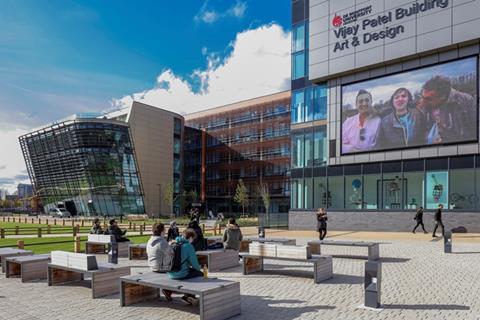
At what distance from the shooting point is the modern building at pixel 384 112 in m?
30.9

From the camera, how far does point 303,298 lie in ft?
32.0

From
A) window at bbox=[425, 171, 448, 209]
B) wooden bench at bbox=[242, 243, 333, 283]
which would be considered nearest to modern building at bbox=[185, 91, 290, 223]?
window at bbox=[425, 171, 448, 209]

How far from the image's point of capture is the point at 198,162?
9225 centimetres

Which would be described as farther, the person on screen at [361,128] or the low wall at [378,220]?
the person on screen at [361,128]

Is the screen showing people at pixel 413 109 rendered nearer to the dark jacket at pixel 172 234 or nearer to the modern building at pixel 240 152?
the dark jacket at pixel 172 234

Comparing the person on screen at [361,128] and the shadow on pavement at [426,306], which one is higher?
the person on screen at [361,128]

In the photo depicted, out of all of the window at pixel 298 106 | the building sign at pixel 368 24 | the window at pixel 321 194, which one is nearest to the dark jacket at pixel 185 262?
the building sign at pixel 368 24

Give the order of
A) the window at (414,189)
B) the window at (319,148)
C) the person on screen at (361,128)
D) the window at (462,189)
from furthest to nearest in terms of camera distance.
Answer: the window at (319,148) → the person on screen at (361,128) → the window at (414,189) → the window at (462,189)

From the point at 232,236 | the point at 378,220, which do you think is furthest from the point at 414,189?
the point at 232,236

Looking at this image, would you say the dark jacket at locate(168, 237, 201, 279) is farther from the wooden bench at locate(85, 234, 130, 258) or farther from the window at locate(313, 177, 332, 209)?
the window at locate(313, 177, 332, 209)

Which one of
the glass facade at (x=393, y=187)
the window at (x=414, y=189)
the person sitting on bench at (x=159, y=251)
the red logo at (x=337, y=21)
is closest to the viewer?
the person sitting on bench at (x=159, y=251)

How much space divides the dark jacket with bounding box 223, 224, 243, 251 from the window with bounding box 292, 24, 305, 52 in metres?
30.5

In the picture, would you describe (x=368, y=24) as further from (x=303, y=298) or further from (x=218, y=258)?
(x=303, y=298)

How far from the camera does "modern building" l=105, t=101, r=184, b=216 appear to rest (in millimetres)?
80625
